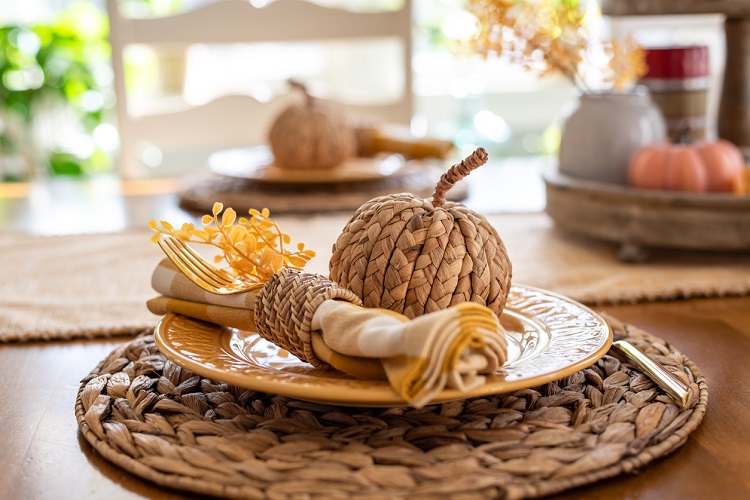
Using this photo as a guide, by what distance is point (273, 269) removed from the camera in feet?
2.40

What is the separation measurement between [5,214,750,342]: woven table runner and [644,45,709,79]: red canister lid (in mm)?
309

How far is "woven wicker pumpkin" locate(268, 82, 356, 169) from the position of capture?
145 centimetres

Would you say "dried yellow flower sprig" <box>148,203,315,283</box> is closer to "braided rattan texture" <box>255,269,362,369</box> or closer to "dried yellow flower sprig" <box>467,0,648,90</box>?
"braided rattan texture" <box>255,269,362,369</box>

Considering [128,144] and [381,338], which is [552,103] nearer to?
[128,144]

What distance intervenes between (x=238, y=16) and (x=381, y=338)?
169 centimetres

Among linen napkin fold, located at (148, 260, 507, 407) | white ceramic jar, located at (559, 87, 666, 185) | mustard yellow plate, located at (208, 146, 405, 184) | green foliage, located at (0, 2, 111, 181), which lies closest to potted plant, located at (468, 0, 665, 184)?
white ceramic jar, located at (559, 87, 666, 185)

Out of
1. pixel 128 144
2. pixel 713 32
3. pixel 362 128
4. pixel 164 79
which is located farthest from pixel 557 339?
pixel 164 79

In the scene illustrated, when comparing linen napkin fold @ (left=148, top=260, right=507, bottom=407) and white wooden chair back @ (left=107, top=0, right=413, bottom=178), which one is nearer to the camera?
linen napkin fold @ (left=148, top=260, right=507, bottom=407)

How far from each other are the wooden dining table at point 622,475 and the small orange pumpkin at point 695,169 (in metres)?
0.21

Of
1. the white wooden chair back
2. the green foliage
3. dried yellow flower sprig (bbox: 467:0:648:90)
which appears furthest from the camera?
the green foliage

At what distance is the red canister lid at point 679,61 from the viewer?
1400 millimetres

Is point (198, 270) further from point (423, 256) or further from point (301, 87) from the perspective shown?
point (301, 87)

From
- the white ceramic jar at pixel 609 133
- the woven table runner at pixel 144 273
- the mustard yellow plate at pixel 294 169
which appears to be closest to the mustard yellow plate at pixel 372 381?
the woven table runner at pixel 144 273

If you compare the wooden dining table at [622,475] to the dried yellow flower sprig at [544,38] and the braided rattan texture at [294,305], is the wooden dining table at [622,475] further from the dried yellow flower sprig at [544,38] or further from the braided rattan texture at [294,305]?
the dried yellow flower sprig at [544,38]
